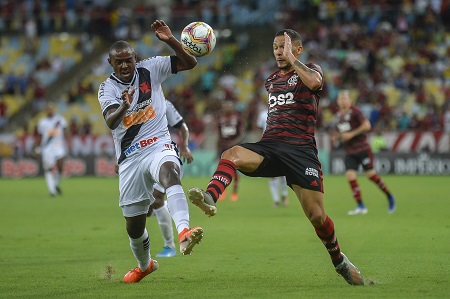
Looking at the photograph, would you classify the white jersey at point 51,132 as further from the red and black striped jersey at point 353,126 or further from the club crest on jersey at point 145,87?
the club crest on jersey at point 145,87

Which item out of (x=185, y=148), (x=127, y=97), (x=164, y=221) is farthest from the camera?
(x=164, y=221)

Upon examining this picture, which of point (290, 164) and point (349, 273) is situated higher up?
point (290, 164)

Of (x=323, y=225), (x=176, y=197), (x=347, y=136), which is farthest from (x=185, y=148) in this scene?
(x=347, y=136)

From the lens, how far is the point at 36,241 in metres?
13.6

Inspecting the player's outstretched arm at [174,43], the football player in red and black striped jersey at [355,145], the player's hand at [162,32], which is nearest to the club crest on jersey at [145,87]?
the player's outstretched arm at [174,43]

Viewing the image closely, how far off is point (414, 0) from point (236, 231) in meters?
24.4

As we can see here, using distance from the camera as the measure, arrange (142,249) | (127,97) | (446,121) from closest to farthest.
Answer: (127,97)
(142,249)
(446,121)

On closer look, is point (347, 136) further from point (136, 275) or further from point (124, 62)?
point (124, 62)

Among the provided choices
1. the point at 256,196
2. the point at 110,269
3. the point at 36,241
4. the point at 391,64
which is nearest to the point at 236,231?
the point at 36,241

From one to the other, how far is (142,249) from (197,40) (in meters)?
2.31

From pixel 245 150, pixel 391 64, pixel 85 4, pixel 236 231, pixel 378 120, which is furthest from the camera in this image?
pixel 85 4

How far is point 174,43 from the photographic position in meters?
8.67

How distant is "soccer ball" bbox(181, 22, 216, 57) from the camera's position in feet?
29.1

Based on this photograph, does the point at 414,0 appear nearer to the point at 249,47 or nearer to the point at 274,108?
the point at 249,47
